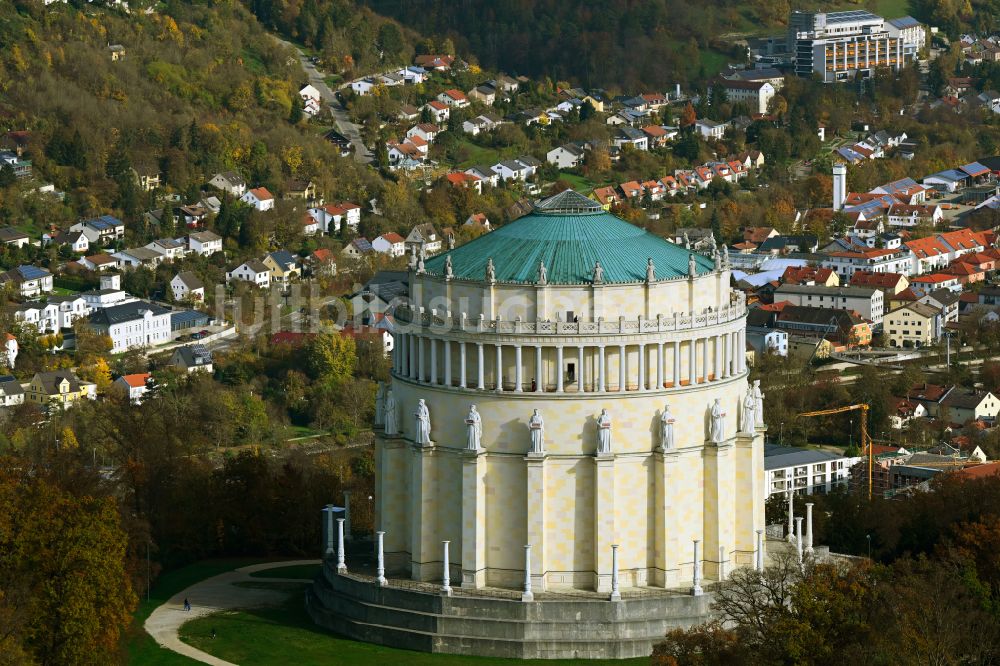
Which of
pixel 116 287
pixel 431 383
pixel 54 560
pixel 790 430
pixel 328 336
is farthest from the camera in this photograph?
pixel 116 287

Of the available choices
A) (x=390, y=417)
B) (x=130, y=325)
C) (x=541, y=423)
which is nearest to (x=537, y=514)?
(x=541, y=423)

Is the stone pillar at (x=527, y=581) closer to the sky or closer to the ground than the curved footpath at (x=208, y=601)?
closer to the sky

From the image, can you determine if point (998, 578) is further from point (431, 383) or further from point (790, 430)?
point (790, 430)

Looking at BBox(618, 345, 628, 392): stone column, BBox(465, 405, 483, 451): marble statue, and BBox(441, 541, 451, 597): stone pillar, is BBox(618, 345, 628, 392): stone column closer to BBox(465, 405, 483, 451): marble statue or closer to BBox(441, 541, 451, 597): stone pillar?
BBox(465, 405, 483, 451): marble statue

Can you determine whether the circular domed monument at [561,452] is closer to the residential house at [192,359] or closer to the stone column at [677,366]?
the stone column at [677,366]

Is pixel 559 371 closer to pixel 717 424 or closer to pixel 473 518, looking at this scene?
pixel 473 518

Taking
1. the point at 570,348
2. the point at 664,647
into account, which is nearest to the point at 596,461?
the point at 570,348

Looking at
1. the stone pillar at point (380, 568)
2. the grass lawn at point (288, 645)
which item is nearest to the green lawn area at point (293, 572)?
the grass lawn at point (288, 645)
